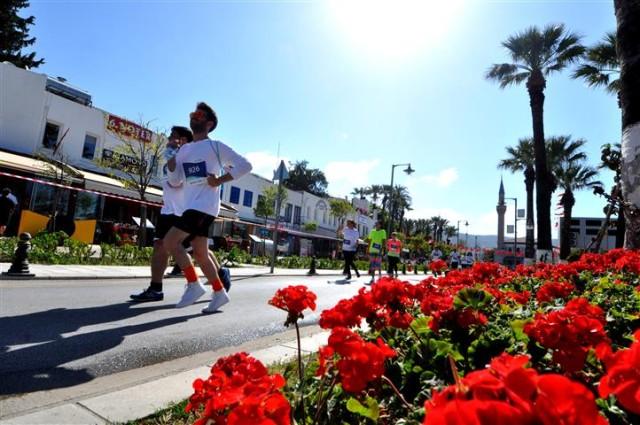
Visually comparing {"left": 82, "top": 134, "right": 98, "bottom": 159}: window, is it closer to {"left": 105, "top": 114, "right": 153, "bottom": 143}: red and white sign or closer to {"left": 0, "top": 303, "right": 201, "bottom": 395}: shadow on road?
{"left": 105, "top": 114, "right": 153, "bottom": 143}: red and white sign

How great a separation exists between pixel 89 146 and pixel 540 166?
2084 cm

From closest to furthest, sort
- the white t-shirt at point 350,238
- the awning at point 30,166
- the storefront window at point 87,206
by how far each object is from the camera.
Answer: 1. the white t-shirt at point 350,238
2. the awning at point 30,166
3. the storefront window at point 87,206

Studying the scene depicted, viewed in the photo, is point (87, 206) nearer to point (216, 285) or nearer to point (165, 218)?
point (165, 218)

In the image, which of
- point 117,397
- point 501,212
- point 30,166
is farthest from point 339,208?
point 117,397

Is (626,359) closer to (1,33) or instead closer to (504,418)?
(504,418)

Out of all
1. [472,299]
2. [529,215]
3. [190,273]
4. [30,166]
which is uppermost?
[529,215]

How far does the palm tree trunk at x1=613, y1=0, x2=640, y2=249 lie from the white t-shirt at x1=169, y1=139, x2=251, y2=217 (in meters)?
4.21

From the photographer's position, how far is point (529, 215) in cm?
2667

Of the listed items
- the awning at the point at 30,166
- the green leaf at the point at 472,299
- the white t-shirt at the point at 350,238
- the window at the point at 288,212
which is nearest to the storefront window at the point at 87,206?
the awning at the point at 30,166

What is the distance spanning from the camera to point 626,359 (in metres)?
0.69

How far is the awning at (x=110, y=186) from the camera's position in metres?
17.3

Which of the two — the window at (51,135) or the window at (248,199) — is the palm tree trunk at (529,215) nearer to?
the window at (248,199)

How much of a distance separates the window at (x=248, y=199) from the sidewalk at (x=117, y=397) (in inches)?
1243

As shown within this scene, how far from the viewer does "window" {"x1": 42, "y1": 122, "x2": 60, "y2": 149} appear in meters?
18.9
